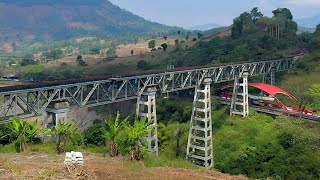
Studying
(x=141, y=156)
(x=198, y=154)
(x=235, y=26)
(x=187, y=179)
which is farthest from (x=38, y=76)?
(x=187, y=179)

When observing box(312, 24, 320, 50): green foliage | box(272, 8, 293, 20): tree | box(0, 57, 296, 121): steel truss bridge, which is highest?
box(272, 8, 293, 20): tree

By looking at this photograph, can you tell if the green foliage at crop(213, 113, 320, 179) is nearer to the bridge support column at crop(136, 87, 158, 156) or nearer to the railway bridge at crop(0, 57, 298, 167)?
the railway bridge at crop(0, 57, 298, 167)

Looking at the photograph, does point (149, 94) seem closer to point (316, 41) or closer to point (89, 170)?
point (89, 170)

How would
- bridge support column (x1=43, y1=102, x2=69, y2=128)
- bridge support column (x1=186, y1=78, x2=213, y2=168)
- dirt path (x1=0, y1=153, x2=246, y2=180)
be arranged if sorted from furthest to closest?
bridge support column (x1=186, y1=78, x2=213, y2=168) < bridge support column (x1=43, y1=102, x2=69, y2=128) < dirt path (x1=0, y1=153, x2=246, y2=180)

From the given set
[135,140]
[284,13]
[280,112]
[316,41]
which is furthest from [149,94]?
[284,13]

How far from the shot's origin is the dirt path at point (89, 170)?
20047mm

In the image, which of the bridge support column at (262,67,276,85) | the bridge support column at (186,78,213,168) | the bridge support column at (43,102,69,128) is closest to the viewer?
the bridge support column at (43,102,69,128)

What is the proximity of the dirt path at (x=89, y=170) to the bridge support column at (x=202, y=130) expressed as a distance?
31960 millimetres

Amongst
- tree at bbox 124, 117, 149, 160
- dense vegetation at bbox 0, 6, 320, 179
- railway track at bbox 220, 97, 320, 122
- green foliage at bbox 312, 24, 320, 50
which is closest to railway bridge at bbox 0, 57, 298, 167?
dense vegetation at bbox 0, 6, 320, 179

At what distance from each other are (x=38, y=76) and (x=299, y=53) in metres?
80.9

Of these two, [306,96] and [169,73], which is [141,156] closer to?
[169,73]

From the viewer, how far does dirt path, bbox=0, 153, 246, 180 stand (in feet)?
65.8

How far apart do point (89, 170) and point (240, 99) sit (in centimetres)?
5810

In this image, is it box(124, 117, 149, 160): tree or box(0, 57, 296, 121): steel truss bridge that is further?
box(0, 57, 296, 121): steel truss bridge
